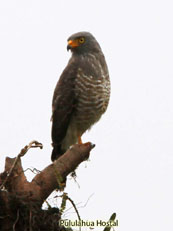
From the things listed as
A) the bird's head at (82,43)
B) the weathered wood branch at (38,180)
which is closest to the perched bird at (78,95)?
the bird's head at (82,43)

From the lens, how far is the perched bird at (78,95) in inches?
254

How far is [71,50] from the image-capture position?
7082 millimetres

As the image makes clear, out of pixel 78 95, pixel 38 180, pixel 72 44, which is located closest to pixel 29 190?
pixel 38 180

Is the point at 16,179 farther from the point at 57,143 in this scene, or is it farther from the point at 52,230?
the point at 57,143

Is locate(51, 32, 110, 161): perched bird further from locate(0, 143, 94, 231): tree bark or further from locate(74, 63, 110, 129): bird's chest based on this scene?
locate(0, 143, 94, 231): tree bark

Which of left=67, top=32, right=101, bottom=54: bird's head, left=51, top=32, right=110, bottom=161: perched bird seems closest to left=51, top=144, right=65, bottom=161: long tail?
left=51, top=32, right=110, bottom=161: perched bird

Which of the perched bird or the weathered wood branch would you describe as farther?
the perched bird

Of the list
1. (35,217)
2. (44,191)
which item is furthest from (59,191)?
(35,217)

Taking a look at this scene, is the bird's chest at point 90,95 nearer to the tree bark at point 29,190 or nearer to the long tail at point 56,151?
the long tail at point 56,151

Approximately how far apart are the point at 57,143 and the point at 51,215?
238 centimetres

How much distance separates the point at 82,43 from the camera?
696 centimetres

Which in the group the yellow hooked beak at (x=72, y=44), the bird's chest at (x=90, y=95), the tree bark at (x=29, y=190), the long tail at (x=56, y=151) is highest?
the yellow hooked beak at (x=72, y=44)

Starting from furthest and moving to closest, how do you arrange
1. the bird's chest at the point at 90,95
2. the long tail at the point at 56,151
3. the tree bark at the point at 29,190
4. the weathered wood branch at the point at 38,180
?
the long tail at the point at 56,151 → the bird's chest at the point at 90,95 → the weathered wood branch at the point at 38,180 → the tree bark at the point at 29,190

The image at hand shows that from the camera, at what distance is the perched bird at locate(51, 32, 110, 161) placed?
21.2 ft
